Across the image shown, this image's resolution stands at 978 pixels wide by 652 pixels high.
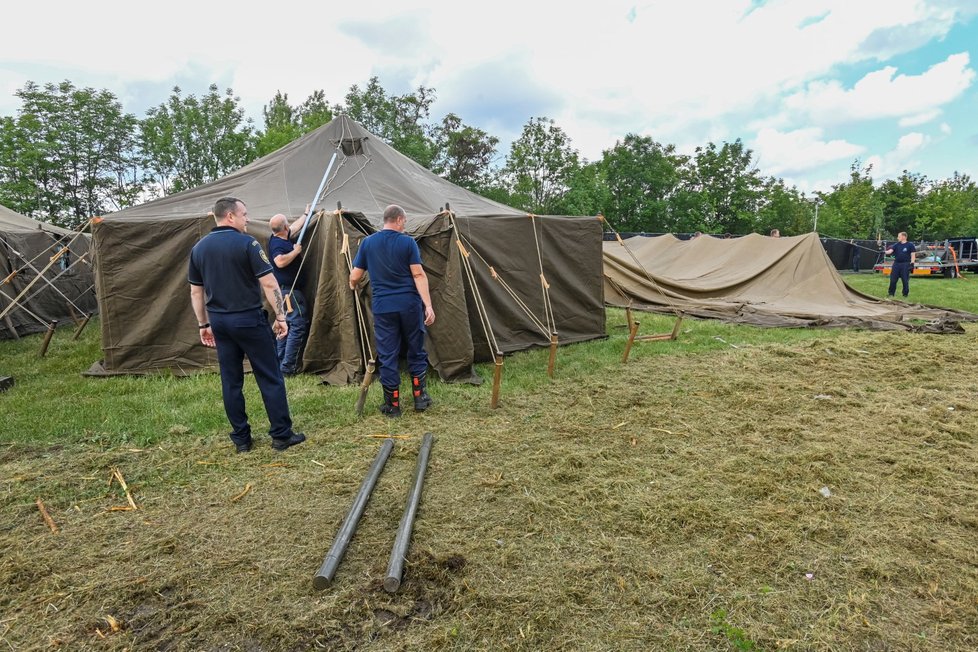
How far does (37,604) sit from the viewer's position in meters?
2.29

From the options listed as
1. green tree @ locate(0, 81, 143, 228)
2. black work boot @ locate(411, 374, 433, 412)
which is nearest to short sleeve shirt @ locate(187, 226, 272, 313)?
black work boot @ locate(411, 374, 433, 412)

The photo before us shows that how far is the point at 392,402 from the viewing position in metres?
4.55

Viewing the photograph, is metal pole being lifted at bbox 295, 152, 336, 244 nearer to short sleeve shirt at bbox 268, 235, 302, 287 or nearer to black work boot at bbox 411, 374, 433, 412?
short sleeve shirt at bbox 268, 235, 302, 287

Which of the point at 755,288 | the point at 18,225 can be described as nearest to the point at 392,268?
the point at 755,288

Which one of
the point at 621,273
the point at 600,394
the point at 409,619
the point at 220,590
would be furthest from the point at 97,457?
the point at 621,273

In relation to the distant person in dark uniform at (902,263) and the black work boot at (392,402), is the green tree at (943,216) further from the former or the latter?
the black work boot at (392,402)

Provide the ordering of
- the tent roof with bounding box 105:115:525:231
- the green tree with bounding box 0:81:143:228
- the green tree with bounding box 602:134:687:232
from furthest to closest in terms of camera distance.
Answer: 1. the green tree with bounding box 602:134:687:232
2. the green tree with bounding box 0:81:143:228
3. the tent roof with bounding box 105:115:525:231

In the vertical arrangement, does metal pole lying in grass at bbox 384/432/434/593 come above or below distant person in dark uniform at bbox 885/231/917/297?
below

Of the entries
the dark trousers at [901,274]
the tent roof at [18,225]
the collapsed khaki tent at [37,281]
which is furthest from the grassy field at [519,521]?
the dark trousers at [901,274]

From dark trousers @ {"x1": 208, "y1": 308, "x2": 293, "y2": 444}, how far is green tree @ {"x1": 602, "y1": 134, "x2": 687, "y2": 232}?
32.0 m

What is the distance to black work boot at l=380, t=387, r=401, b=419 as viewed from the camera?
179 inches

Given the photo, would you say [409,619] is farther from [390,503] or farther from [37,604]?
[37,604]

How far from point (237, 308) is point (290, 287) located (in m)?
2.46

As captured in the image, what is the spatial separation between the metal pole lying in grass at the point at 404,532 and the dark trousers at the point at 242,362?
43.7 inches
